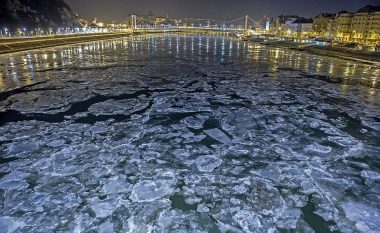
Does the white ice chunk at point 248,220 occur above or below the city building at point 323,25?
below

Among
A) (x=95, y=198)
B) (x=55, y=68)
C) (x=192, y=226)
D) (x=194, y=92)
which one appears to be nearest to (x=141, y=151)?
(x=95, y=198)

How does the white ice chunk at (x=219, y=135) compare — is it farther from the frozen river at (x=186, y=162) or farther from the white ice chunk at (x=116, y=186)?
the white ice chunk at (x=116, y=186)

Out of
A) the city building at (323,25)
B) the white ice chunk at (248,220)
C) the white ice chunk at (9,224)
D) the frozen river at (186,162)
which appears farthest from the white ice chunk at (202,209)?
the city building at (323,25)

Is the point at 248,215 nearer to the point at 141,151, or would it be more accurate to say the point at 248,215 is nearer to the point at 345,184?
the point at 345,184

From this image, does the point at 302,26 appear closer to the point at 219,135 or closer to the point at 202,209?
the point at 219,135

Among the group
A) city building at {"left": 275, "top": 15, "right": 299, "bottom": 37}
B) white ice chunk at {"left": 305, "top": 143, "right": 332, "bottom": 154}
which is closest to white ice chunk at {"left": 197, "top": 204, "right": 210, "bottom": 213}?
white ice chunk at {"left": 305, "top": 143, "right": 332, "bottom": 154}

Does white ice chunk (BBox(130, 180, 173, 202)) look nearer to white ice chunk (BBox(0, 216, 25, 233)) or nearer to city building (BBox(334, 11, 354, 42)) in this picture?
white ice chunk (BBox(0, 216, 25, 233))
